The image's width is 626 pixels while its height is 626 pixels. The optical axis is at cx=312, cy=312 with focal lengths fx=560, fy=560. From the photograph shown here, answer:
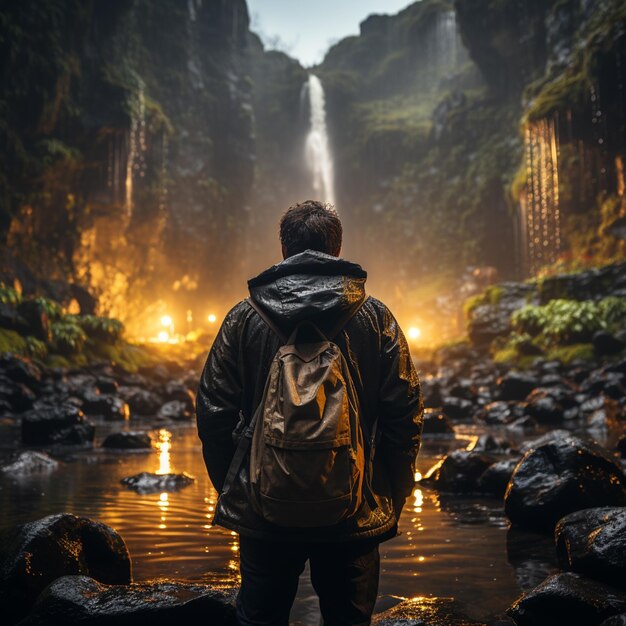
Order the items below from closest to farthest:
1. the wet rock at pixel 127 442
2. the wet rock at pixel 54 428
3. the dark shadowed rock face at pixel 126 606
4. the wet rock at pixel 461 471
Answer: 1. the dark shadowed rock face at pixel 126 606
2. the wet rock at pixel 461 471
3. the wet rock at pixel 127 442
4. the wet rock at pixel 54 428

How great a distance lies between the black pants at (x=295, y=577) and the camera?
7.32 feet

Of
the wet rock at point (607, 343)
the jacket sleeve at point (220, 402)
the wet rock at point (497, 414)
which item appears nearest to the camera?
the jacket sleeve at point (220, 402)

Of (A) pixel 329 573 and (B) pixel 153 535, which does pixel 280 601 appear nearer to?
(A) pixel 329 573

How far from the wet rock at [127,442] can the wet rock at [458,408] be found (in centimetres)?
974

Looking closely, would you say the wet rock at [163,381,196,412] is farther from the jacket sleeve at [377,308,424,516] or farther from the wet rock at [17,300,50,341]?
the jacket sleeve at [377,308,424,516]

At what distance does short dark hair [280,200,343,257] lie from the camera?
256 cm

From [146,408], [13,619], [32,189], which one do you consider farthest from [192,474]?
[32,189]

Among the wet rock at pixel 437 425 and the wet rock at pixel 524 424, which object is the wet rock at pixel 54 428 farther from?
the wet rock at pixel 524 424

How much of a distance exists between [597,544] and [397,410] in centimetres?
204

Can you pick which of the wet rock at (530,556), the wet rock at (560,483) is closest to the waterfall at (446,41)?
the wet rock at (560,483)

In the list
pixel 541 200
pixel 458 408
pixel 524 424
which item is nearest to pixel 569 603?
pixel 524 424

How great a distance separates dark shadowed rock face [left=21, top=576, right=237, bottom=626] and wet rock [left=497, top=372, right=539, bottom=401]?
54.9ft

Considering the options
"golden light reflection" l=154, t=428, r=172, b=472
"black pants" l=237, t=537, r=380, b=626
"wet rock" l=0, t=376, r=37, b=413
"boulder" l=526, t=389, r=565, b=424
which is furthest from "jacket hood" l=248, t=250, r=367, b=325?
"wet rock" l=0, t=376, r=37, b=413

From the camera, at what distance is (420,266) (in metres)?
50.3
